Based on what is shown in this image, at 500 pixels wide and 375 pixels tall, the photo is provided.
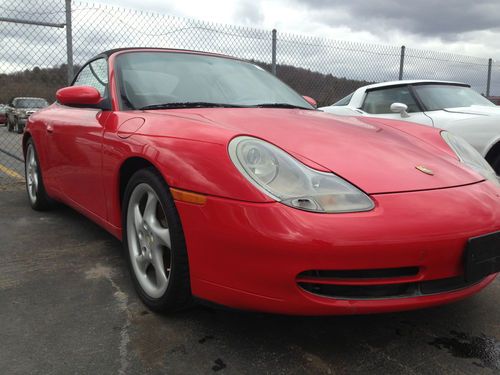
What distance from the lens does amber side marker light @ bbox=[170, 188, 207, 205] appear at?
185 centimetres

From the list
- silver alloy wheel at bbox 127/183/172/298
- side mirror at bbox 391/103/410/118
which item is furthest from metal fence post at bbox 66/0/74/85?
silver alloy wheel at bbox 127/183/172/298

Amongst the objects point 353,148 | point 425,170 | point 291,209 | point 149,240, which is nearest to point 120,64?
point 149,240

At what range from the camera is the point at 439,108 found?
16.9 feet

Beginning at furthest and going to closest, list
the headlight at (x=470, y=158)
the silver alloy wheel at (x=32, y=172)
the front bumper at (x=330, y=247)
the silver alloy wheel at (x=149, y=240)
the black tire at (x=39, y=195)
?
the silver alloy wheel at (x=32, y=172) < the black tire at (x=39, y=195) < the headlight at (x=470, y=158) < the silver alloy wheel at (x=149, y=240) < the front bumper at (x=330, y=247)

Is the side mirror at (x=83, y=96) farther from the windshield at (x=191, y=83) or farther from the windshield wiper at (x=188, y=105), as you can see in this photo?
the windshield wiper at (x=188, y=105)

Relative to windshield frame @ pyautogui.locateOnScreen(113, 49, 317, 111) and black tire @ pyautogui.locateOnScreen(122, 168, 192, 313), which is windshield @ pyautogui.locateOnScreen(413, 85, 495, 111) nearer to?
windshield frame @ pyautogui.locateOnScreen(113, 49, 317, 111)

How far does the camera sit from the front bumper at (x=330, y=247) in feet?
5.41

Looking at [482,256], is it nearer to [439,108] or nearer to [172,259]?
[172,259]

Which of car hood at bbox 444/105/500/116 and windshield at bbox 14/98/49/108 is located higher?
car hood at bbox 444/105/500/116

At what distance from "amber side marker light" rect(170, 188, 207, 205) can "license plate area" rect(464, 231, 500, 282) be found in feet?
3.32

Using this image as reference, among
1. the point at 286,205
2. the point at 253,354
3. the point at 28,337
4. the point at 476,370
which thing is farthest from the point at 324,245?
the point at 28,337

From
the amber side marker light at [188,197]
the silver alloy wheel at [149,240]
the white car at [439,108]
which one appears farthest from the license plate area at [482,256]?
the white car at [439,108]

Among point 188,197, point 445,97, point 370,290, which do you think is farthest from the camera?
point 445,97

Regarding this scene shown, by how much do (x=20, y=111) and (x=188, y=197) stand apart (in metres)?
19.0
